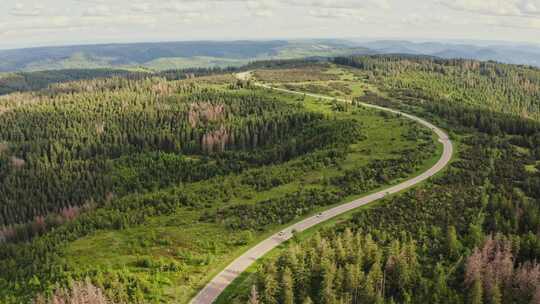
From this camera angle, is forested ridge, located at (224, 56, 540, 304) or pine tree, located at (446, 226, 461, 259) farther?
pine tree, located at (446, 226, 461, 259)

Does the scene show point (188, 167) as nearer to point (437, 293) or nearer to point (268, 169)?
point (268, 169)

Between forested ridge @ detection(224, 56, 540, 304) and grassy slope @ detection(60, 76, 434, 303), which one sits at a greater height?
forested ridge @ detection(224, 56, 540, 304)

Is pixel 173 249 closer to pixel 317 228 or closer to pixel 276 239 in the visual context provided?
pixel 276 239

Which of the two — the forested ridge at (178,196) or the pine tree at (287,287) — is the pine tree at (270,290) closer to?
the pine tree at (287,287)

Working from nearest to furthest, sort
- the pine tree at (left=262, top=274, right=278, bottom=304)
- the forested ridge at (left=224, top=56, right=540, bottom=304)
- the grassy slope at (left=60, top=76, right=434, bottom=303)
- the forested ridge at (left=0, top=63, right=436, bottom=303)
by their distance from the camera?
1. the pine tree at (left=262, top=274, right=278, bottom=304)
2. the forested ridge at (left=224, top=56, right=540, bottom=304)
3. the grassy slope at (left=60, top=76, right=434, bottom=303)
4. the forested ridge at (left=0, top=63, right=436, bottom=303)

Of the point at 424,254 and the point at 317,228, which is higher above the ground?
the point at 424,254

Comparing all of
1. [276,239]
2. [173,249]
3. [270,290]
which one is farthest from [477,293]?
[173,249]

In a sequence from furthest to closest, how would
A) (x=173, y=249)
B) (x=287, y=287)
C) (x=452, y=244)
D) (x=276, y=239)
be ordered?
(x=276, y=239) → (x=173, y=249) → (x=452, y=244) → (x=287, y=287)

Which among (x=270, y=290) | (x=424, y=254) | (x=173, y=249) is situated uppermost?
(x=424, y=254)

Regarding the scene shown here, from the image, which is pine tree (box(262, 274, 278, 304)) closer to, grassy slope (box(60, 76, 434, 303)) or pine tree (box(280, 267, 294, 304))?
pine tree (box(280, 267, 294, 304))

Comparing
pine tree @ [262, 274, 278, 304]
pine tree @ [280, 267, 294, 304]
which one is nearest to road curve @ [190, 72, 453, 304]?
pine tree @ [262, 274, 278, 304]

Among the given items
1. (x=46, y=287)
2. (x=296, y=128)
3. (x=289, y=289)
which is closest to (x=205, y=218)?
(x=46, y=287)
